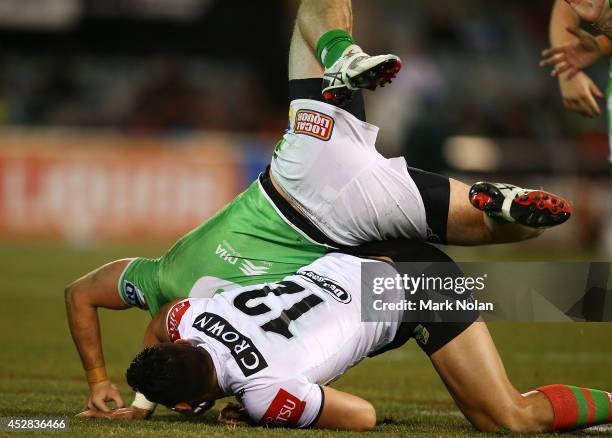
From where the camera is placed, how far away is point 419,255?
5.07 metres

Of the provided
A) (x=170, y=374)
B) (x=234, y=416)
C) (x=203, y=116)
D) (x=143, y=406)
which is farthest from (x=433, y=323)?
(x=203, y=116)

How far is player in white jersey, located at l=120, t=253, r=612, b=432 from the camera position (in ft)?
14.5

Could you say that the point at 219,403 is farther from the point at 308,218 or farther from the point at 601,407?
the point at 601,407

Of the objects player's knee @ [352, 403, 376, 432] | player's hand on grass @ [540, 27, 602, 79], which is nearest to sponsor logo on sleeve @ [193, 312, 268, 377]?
player's knee @ [352, 403, 376, 432]

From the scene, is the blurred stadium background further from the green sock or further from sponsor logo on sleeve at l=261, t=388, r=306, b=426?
sponsor logo on sleeve at l=261, t=388, r=306, b=426

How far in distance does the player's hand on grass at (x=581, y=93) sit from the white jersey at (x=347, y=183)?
131 cm

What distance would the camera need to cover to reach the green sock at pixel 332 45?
484 centimetres

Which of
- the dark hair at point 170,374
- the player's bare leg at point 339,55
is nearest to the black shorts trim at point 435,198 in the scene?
the player's bare leg at point 339,55

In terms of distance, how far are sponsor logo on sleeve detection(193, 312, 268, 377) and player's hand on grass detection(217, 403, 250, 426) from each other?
331 mm

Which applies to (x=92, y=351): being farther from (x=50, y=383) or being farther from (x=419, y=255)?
(x=419, y=255)

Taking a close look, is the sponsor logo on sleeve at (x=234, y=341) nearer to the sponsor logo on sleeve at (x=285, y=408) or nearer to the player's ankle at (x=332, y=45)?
the sponsor logo on sleeve at (x=285, y=408)

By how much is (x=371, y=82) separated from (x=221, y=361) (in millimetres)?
1335

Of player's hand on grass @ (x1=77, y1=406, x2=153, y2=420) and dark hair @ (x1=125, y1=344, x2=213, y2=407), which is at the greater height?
dark hair @ (x1=125, y1=344, x2=213, y2=407)

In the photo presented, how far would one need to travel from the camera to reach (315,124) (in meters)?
5.27
